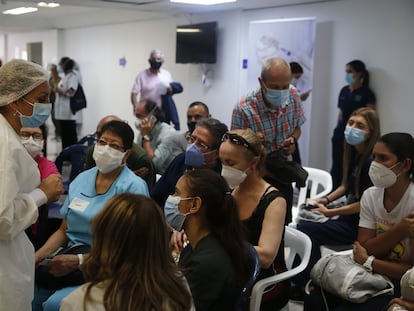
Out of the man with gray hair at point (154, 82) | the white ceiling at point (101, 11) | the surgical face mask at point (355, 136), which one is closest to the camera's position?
the surgical face mask at point (355, 136)

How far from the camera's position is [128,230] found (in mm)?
1310

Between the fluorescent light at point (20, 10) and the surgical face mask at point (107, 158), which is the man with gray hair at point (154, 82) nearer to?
the fluorescent light at point (20, 10)

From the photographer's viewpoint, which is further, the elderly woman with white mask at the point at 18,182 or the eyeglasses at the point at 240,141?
the eyeglasses at the point at 240,141

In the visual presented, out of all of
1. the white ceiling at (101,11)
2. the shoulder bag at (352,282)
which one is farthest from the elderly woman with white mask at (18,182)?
the white ceiling at (101,11)

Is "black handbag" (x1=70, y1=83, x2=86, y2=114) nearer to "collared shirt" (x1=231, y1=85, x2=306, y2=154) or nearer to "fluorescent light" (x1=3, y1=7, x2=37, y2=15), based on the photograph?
"fluorescent light" (x1=3, y1=7, x2=37, y2=15)

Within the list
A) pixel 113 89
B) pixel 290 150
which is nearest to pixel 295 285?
pixel 290 150

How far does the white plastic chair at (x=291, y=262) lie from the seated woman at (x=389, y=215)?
22cm

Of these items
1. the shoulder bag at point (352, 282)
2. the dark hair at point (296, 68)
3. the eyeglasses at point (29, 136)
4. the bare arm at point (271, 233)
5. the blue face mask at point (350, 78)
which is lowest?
the shoulder bag at point (352, 282)

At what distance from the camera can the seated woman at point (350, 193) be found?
3.09m

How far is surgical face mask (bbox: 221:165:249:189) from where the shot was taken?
2.37 meters

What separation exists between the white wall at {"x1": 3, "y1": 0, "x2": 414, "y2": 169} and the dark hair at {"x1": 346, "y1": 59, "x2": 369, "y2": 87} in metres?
0.09

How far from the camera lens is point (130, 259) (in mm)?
1319

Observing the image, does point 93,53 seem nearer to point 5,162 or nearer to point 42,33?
point 42,33

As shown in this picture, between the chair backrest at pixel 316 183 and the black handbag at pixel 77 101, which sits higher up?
the black handbag at pixel 77 101
